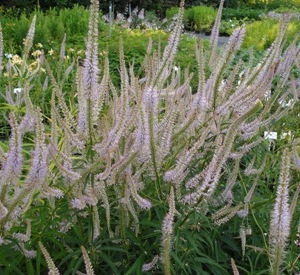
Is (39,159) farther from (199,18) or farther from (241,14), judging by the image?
(241,14)

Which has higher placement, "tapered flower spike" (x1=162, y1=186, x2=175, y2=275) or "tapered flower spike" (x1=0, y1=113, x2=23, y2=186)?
"tapered flower spike" (x1=0, y1=113, x2=23, y2=186)

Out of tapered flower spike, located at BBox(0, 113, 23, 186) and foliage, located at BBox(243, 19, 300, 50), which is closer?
tapered flower spike, located at BBox(0, 113, 23, 186)

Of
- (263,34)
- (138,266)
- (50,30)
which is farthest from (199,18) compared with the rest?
(138,266)

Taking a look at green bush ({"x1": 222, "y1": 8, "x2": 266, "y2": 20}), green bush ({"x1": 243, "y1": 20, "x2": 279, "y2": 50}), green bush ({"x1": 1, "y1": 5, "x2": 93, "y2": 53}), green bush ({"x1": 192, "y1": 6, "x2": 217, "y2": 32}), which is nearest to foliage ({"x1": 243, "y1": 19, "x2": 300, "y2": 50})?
green bush ({"x1": 243, "y1": 20, "x2": 279, "y2": 50})

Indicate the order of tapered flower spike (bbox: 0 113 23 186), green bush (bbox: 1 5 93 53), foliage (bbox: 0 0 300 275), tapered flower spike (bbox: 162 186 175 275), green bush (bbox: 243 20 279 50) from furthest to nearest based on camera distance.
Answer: green bush (bbox: 243 20 279 50), green bush (bbox: 1 5 93 53), foliage (bbox: 0 0 300 275), tapered flower spike (bbox: 0 113 23 186), tapered flower spike (bbox: 162 186 175 275)

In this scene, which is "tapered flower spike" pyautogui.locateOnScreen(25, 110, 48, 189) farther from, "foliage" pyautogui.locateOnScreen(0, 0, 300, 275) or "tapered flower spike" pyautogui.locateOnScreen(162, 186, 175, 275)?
"tapered flower spike" pyautogui.locateOnScreen(162, 186, 175, 275)

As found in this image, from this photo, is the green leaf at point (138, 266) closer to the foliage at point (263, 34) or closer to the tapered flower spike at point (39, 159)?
the tapered flower spike at point (39, 159)

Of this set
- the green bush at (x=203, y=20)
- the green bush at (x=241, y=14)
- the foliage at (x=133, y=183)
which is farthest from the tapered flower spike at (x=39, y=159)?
the green bush at (x=241, y=14)

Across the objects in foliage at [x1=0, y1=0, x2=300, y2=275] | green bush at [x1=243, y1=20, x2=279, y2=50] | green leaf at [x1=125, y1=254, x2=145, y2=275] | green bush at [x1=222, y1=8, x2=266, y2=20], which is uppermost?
foliage at [x1=0, y1=0, x2=300, y2=275]

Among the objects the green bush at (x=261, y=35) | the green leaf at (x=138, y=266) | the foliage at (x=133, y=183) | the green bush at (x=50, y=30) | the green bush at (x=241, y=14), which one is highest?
the foliage at (x=133, y=183)

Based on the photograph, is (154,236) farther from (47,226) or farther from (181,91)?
(181,91)

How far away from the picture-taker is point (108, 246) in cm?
221

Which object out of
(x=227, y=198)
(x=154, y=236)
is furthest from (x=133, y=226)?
(x=227, y=198)

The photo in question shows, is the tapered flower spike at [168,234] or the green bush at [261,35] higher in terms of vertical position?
the tapered flower spike at [168,234]
